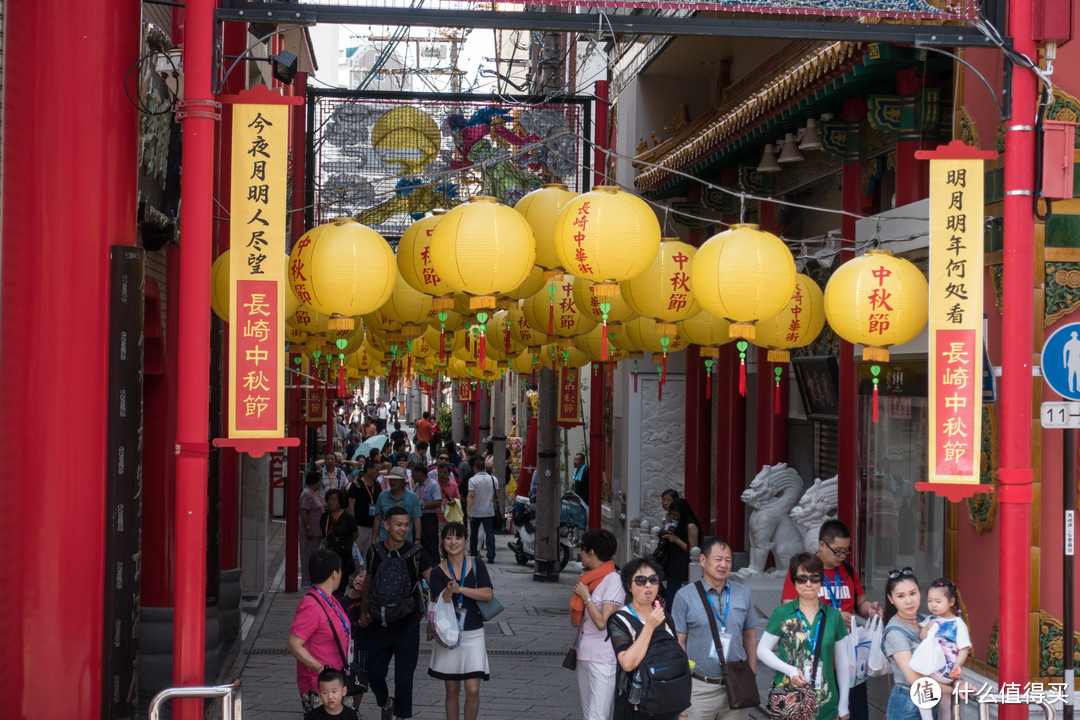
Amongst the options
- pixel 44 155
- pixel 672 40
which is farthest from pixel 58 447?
pixel 672 40

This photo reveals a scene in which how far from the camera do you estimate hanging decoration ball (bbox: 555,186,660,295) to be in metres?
7.55

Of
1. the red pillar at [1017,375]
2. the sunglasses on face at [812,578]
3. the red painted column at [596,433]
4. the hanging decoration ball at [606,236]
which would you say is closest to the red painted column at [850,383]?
the red pillar at [1017,375]

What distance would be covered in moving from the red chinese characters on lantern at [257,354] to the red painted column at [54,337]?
1.09 metres

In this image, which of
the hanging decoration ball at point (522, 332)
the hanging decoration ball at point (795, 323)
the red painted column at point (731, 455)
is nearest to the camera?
the hanging decoration ball at point (795, 323)

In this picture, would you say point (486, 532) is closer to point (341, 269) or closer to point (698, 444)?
point (698, 444)

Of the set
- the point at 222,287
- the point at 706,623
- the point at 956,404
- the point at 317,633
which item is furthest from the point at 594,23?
the point at 317,633

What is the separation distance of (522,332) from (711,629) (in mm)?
5732

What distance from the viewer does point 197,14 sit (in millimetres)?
6344

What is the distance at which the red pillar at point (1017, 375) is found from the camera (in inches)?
271

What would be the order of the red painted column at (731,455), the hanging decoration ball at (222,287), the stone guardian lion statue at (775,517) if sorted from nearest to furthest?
the hanging decoration ball at (222,287)
the stone guardian lion statue at (775,517)
the red painted column at (731,455)

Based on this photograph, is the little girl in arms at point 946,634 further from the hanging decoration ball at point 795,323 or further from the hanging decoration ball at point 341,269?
the hanging decoration ball at point 341,269

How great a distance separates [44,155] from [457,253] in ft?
8.40

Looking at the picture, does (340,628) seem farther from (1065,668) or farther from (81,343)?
(1065,668)

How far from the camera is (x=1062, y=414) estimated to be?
270 inches
